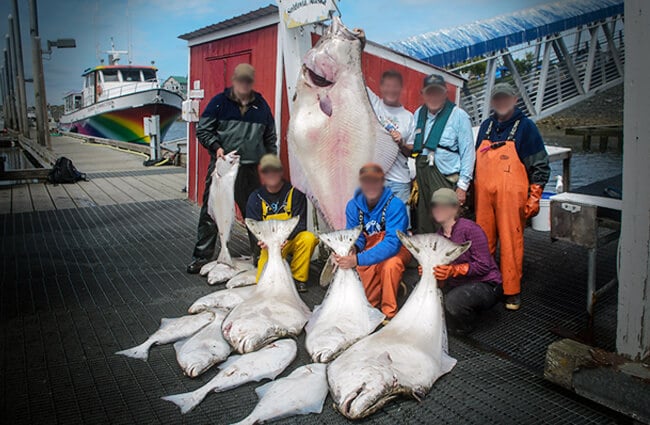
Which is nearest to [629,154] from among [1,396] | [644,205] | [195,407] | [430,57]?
[644,205]

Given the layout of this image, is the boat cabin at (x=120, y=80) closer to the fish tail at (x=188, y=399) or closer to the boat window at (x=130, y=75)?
the boat window at (x=130, y=75)

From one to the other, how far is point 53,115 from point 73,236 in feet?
230

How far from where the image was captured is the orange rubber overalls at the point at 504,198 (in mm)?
3555

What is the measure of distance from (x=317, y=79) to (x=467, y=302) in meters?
1.86

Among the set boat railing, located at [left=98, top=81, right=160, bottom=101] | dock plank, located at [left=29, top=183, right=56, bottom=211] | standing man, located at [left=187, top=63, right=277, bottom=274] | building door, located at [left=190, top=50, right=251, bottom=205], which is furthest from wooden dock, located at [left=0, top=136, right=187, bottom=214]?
boat railing, located at [left=98, top=81, right=160, bottom=101]

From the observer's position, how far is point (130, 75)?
80.2ft

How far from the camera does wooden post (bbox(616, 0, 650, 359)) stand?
2.16 m

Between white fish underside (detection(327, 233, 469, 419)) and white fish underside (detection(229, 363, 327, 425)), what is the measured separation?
95 mm

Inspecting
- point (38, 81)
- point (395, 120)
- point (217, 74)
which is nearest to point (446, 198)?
point (395, 120)

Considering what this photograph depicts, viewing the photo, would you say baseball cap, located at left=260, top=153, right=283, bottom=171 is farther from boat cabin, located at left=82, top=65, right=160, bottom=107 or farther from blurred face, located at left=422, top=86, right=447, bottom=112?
boat cabin, located at left=82, top=65, right=160, bottom=107

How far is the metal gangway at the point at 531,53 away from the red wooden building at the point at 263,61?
1266 millimetres

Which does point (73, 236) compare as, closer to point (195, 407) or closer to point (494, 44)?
point (195, 407)

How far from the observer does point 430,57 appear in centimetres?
764

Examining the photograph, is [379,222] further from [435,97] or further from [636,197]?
[636,197]
